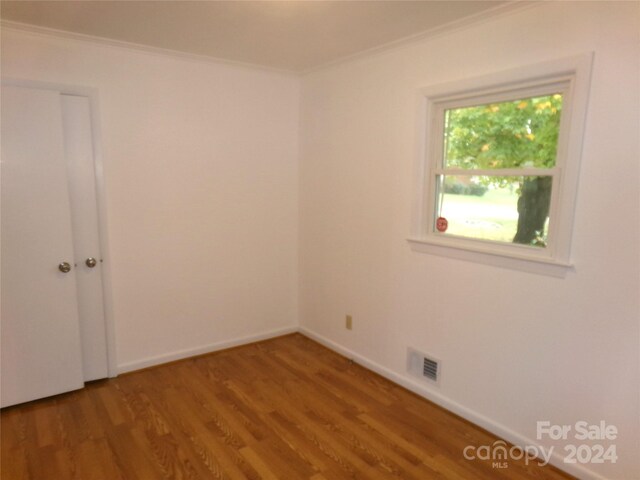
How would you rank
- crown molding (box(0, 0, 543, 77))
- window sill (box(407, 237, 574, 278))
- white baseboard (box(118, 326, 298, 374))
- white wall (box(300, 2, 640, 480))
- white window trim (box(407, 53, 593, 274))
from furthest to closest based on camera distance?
white baseboard (box(118, 326, 298, 374)), crown molding (box(0, 0, 543, 77)), window sill (box(407, 237, 574, 278)), white window trim (box(407, 53, 593, 274)), white wall (box(300, 2, 640, 480))

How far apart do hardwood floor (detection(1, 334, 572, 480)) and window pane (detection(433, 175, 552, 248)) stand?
1210 millimetres

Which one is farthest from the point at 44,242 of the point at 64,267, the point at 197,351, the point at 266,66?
the point at 266,66

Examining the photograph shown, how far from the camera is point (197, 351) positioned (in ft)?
11.5

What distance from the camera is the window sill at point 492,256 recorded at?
2105mm

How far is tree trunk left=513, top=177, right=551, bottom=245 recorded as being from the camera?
2.20 meters

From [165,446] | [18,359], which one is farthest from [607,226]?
[18,359]

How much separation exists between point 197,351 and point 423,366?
189cm

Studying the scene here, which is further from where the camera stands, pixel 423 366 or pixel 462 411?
pixel 423 366

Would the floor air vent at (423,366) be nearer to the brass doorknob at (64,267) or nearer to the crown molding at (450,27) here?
the crown molding at (450,27)

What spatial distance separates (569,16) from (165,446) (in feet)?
10.1

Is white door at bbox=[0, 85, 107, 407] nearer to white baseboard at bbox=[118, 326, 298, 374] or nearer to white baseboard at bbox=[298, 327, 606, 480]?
white baseboard at bbox=[118, 326, 298, 374]

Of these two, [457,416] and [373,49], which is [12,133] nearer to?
[373,49]

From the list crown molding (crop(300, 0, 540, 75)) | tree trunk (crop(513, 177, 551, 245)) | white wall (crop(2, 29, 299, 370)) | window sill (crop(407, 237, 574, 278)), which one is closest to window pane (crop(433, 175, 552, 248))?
tree trunk (crop(513, 177, 551, 245))

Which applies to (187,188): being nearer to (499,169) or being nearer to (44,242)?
(44,242)
